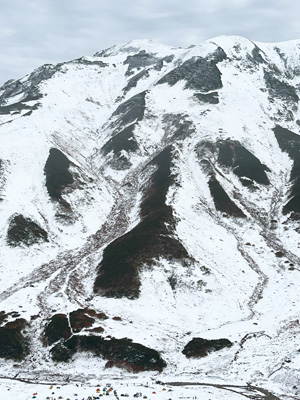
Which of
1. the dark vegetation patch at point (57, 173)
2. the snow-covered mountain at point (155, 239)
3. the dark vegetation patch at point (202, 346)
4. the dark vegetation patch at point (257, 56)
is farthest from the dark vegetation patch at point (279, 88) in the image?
the dark vegetation patch at point (202, 346)

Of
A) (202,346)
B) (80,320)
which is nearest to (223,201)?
(202,346)

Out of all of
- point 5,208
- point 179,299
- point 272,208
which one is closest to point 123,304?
point 179,299

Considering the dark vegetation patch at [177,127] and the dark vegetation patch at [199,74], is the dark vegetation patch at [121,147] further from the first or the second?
the dark vegetation patch at [199,74]

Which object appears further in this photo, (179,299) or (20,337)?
(179,299)

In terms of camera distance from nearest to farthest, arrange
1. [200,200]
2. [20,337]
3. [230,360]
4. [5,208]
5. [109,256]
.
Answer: [230,360]
[20,337]
[109,256]
[5,208]
[200,200]

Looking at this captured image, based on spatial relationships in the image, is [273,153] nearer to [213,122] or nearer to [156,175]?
[213,122]

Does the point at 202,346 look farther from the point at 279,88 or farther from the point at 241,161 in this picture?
the point at 279,88
